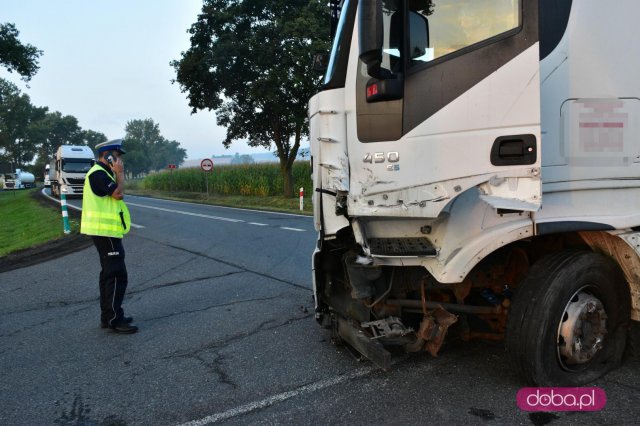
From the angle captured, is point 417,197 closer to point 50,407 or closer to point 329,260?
point 329,260

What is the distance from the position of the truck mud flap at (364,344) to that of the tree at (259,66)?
15.9 metres

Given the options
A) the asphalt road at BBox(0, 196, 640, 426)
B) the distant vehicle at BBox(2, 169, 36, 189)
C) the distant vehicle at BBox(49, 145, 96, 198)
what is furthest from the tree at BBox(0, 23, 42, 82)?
the distant vehicle at BBox(2, 169, 36, 189)

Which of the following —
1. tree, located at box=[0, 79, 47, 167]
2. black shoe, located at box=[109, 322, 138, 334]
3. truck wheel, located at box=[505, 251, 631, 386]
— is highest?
tree, located at box=[0, 79, 47, 167]

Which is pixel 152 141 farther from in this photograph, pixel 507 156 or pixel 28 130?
pixel 507 156

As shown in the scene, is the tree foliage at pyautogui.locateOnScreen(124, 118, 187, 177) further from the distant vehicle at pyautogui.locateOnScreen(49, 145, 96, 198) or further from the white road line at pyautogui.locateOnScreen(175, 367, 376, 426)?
the white road line at pyautogui.locateOnScreen(175, 367, 376, 426)

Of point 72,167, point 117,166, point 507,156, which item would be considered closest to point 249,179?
point 72,167

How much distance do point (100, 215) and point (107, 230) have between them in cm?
16

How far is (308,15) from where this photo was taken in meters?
19.3

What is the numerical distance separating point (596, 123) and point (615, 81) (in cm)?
27

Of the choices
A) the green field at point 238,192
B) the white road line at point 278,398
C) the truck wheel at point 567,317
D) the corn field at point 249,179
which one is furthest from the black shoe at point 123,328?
the corn field at point 249,179

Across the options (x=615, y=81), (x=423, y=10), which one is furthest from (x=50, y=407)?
(x=615, y=81)

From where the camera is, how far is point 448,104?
9.60 feet

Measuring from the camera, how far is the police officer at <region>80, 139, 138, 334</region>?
4.78 m

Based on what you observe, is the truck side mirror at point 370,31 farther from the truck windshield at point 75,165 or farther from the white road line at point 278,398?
the truck windshield at point 75,165
